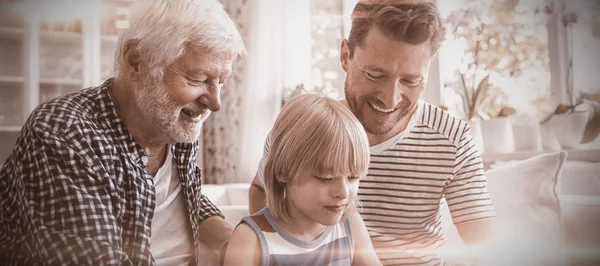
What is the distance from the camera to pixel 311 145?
26.8 inches

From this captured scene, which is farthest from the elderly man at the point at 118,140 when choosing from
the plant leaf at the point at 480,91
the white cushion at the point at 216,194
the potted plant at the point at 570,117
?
the potted plant at the point at 570,117

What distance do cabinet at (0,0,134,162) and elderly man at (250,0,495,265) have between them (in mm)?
283

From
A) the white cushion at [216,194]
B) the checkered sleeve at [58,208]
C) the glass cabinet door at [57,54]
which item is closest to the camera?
the checkered sleeve at [58,208]

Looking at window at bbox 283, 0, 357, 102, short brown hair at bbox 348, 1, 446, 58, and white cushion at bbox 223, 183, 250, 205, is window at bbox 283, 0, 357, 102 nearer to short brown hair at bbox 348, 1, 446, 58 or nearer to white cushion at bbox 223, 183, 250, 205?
short brown hair at bbox 348, 1, 446, 58

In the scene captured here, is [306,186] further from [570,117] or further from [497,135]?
[570,117]

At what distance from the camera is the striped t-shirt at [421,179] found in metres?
0.78

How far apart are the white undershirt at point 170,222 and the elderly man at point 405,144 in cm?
13

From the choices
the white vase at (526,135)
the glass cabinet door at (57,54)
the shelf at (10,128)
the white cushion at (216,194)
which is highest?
the glass cabinet door at (57,54)

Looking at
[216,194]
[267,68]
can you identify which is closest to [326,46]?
[267,68]

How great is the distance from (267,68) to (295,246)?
0.84ft

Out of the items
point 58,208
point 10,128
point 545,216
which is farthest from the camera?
point 545,216

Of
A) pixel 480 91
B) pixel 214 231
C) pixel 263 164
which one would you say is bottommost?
pixel 214 231

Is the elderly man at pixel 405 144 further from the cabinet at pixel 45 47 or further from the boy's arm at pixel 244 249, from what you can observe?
the cabinet at pixel 45 47

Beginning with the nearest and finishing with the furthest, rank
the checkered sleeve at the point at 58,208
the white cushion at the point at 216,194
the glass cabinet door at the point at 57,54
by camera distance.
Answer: the checkered sleeve at the point at 58,208
the glass cabinet door at the point at 57,54
the white cushion at the point at 216,194
